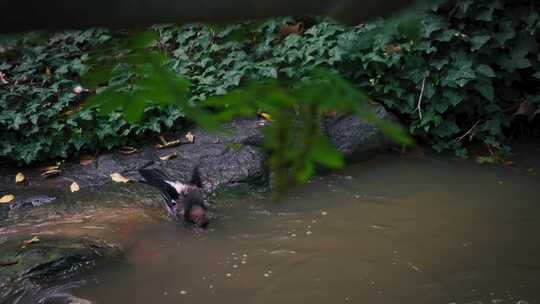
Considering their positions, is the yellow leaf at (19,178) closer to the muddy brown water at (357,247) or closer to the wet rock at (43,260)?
the wet rock at (43,260)

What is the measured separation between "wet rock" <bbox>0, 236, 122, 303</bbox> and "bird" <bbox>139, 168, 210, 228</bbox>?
0.75 meters

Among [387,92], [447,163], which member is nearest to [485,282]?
[447,163]

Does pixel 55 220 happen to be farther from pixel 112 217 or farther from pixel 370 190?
pixel 370 190

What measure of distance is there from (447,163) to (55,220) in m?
4.42

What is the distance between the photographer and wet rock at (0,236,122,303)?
453 cm

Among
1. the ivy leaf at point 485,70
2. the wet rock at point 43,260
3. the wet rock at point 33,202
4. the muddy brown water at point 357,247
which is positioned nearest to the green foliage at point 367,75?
the ivy leaf at point 485,70

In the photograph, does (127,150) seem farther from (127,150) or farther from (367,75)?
(367,75)

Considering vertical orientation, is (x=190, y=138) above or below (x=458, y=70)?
below

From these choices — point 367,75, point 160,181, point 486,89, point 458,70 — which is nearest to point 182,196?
point 160,181

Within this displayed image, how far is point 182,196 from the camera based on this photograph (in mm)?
5746

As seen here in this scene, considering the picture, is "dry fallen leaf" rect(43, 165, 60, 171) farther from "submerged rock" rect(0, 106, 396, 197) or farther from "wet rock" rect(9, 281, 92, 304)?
"wet rock" rect(9, 281, 92, 304)

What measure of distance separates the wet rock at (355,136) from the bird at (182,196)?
6.13 feet

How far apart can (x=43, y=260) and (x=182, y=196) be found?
1452 millimetres

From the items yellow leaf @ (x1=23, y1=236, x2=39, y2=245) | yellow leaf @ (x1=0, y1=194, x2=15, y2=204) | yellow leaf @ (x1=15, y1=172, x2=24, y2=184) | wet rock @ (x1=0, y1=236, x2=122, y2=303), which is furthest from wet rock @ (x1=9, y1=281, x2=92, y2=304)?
yellow leaf @ (x1=15, y1=172, x2=24, y2=184)
